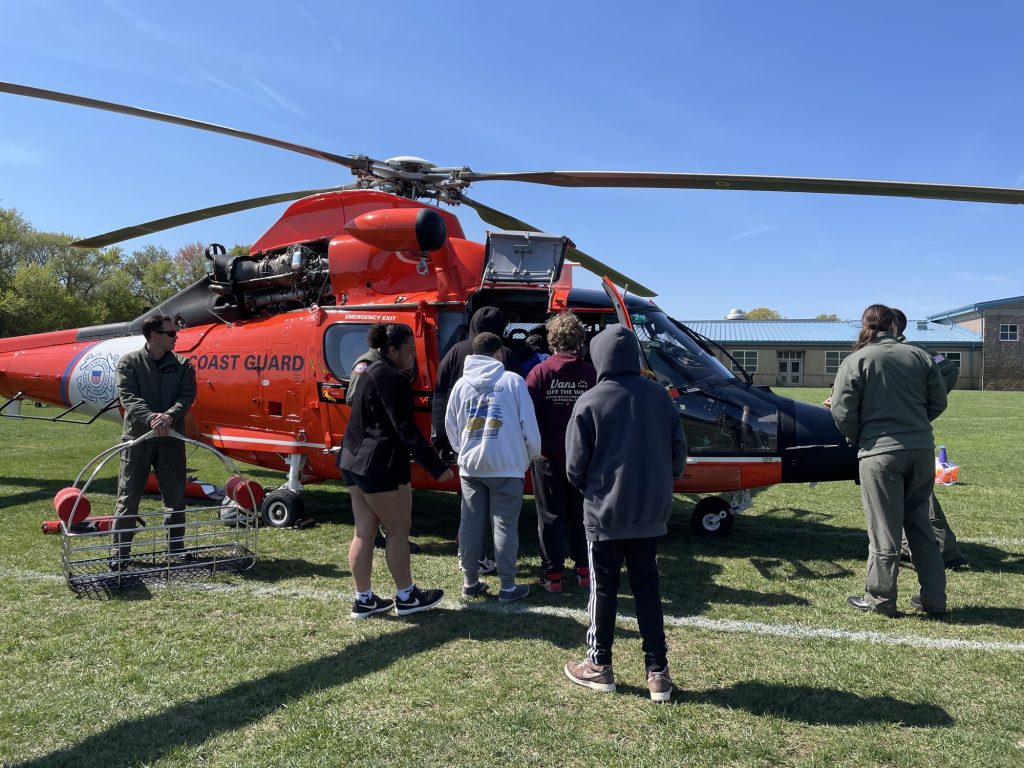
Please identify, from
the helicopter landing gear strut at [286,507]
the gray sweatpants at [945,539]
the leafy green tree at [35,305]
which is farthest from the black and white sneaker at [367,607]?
the leafy green tree at [35,305]

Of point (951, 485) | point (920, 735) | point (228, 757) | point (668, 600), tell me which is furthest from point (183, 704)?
point (951, 485)

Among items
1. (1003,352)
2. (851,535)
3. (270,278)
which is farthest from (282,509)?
(1003,352)

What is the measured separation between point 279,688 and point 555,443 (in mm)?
2421

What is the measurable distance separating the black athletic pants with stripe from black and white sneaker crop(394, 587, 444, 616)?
1.41 meters

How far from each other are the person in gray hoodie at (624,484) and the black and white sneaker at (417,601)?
1341 millimetres

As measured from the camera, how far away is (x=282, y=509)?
7.00m

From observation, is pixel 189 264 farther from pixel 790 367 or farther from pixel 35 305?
pixel 790 367

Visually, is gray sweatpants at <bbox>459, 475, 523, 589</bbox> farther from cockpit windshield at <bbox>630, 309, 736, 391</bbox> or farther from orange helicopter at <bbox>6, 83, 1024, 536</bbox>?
cockpit windshield at <bbox>630, 309, 736, 391</bbox>

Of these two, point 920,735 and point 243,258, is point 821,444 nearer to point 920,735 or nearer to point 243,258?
point 920,735

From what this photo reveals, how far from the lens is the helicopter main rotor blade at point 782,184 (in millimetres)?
5113

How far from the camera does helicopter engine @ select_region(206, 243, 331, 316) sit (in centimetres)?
737

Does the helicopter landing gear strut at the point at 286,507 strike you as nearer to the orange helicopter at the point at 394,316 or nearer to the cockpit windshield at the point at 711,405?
the orange helicopter at the point at 394,316

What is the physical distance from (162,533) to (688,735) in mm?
5603

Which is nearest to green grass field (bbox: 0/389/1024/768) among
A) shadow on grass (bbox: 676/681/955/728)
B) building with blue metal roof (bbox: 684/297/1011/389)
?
shadow on grass (bbox: 676/681/955/728)
